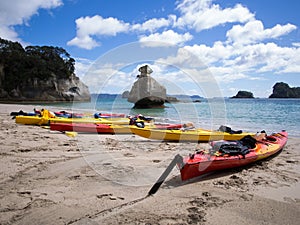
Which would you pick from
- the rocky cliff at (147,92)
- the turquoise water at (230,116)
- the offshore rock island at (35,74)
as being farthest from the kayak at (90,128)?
the offshore rock island at (35,74)

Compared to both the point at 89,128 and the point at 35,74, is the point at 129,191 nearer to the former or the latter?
the point at 89,128

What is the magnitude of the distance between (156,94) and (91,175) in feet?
60.9

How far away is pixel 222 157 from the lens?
12.6 feet

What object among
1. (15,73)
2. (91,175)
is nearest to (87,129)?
(91,175)

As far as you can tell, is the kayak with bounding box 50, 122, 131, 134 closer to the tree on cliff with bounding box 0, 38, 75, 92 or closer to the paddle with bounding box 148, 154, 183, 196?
the paddle with bounding box 148, 154, 183, 196

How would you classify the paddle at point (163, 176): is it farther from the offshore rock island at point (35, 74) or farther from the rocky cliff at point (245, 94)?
the rocky cliff at point (245, 94)

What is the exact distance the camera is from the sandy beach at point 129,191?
2.35m

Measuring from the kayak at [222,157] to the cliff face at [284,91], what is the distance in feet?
293

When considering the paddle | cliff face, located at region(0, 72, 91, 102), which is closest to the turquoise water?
the paddle

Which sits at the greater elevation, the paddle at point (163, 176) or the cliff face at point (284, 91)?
the cliff face at point (284, 91)

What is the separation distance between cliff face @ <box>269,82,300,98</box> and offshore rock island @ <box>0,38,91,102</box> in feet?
245

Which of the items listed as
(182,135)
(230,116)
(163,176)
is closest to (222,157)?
(163,176)

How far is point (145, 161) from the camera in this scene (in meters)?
4.44

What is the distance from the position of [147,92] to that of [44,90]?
2582 cm
